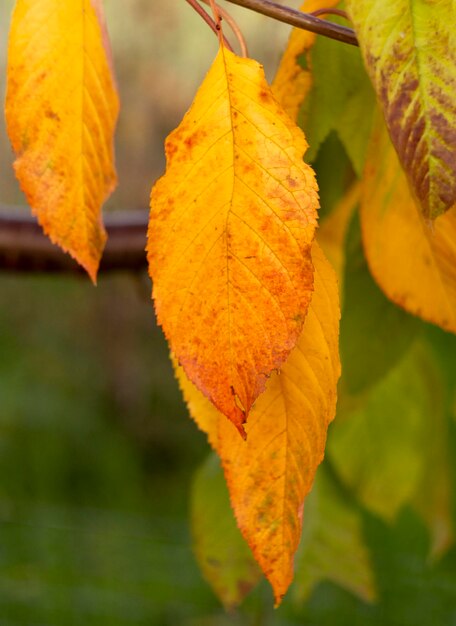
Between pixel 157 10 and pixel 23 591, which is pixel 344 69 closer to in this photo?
pixel 23 591

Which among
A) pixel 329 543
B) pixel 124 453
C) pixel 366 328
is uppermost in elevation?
pixel 366 328

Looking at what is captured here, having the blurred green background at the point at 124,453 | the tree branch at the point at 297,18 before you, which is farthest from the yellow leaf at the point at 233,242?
the blurred green background at the point at 124,453

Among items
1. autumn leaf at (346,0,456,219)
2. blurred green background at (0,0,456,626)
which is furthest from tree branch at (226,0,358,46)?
blurred green background at (0,0,456,626)

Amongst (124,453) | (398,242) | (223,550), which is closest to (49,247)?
(223,550)

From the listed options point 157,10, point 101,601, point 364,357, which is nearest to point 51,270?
point 364,357

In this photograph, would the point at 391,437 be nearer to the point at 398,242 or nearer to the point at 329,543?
the point at 329,543
